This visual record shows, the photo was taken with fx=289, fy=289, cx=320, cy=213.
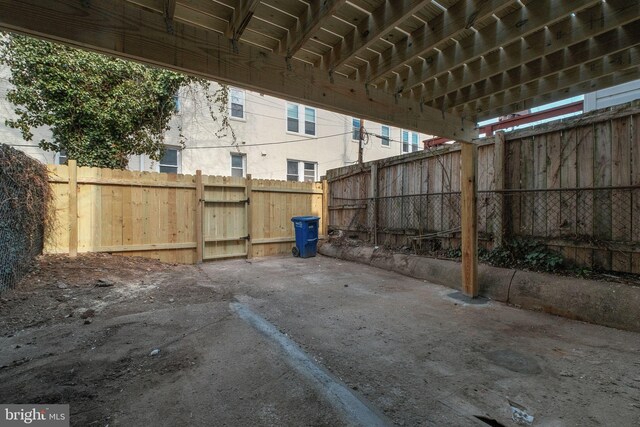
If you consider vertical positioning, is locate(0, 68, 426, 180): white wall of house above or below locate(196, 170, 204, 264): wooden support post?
above

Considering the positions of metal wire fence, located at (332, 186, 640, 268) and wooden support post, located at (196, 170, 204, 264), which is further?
wooden support post, located at (196, 170, 204, 264)

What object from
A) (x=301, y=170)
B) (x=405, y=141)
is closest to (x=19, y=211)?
(x=301, y=170)

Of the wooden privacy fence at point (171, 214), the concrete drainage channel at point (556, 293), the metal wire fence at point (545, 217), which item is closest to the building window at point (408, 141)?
the wooden privacy fence at point (171, 214)

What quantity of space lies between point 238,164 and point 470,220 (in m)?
8.44

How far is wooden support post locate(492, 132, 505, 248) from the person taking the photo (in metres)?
4.41

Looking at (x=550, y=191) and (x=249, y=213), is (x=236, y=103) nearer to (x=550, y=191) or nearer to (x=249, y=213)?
(x=249, y=213)

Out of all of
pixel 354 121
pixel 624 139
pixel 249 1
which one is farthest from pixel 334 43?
pixel 354 121

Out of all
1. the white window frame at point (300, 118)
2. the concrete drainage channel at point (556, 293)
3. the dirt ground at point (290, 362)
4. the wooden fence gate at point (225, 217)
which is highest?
the white window frame at point (300, 118)

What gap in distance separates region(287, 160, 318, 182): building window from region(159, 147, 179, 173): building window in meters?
4.04

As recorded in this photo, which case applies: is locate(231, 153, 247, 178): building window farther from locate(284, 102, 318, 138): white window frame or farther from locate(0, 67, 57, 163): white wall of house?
locate(0, 67, 57, 163): white wall of house

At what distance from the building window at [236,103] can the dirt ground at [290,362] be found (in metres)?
7.49

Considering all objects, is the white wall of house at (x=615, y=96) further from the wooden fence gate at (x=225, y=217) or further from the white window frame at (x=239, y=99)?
the white window frame at (x=239, y=99)

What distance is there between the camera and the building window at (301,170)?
1156cm

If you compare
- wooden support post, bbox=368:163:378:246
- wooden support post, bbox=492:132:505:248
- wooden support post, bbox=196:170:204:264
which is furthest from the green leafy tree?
wooden support post, bbox=492:132:505:248
